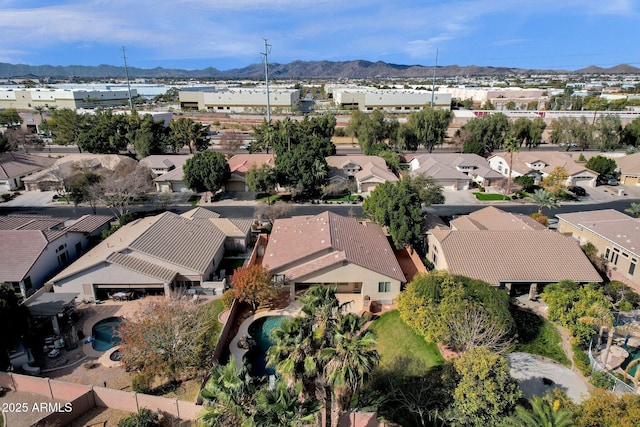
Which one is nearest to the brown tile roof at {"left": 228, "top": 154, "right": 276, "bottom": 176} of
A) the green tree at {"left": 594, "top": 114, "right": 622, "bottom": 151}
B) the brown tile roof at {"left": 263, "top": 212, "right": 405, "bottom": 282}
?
the brown tile roof at {"left": 263, "top": 212, "right": 405, "bottom": 282}

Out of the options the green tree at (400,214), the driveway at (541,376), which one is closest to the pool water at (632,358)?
the driveway at (541,376)

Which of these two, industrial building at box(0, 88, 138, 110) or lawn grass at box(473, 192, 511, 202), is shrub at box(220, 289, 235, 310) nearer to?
lawn grass at box(473, 192, 511, 202)

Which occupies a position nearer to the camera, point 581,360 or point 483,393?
point 483,393

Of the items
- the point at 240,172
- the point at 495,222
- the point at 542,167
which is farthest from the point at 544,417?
the point at 542,167

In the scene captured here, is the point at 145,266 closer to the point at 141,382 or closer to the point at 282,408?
the point at 141,382

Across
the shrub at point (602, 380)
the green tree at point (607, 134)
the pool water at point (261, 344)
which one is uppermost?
the green tree at point (607, 134)

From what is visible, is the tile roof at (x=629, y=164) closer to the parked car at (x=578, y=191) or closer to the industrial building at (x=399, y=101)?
the parked car at (x=578, y=191)
